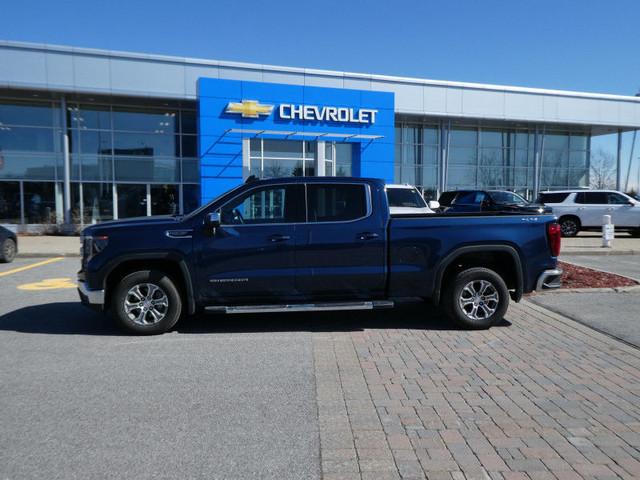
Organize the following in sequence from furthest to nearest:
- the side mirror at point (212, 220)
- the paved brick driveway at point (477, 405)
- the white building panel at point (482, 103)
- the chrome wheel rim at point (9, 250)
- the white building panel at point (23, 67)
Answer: the white building panel at point (482, 103) → the white building panel at point (23, 67) → the chrome wheel rim at point (9, 250) → the side mirror at point (212, 220) → the paved brick driveway at point (477, 405)

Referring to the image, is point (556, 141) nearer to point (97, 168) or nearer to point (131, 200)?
point (131, 200)

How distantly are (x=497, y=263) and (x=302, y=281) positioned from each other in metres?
2.70

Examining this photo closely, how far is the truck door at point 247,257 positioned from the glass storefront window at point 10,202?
21.8 metres

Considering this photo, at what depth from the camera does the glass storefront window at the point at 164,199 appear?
84.5 feet

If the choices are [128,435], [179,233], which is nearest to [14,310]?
[179,233]

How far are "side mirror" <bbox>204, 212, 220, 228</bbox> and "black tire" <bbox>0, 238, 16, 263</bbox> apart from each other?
9778mm

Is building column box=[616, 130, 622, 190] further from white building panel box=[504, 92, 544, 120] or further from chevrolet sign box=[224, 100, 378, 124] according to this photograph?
chevrolet sign box=[224, 100, 378, 124]

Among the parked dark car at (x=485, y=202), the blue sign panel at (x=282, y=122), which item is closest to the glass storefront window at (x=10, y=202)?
the blue sign panel at (x=282, y=122)

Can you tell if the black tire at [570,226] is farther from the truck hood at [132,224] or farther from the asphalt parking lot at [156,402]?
the truck hood at [132,224]

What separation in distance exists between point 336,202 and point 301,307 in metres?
1.41

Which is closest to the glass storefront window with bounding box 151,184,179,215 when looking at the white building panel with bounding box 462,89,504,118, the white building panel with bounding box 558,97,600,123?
the white building panel with bounding box 462,89,504,118

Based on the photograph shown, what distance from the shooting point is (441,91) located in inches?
1101

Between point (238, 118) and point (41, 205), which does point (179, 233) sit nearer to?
point (238, 118)

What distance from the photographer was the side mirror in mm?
6094
